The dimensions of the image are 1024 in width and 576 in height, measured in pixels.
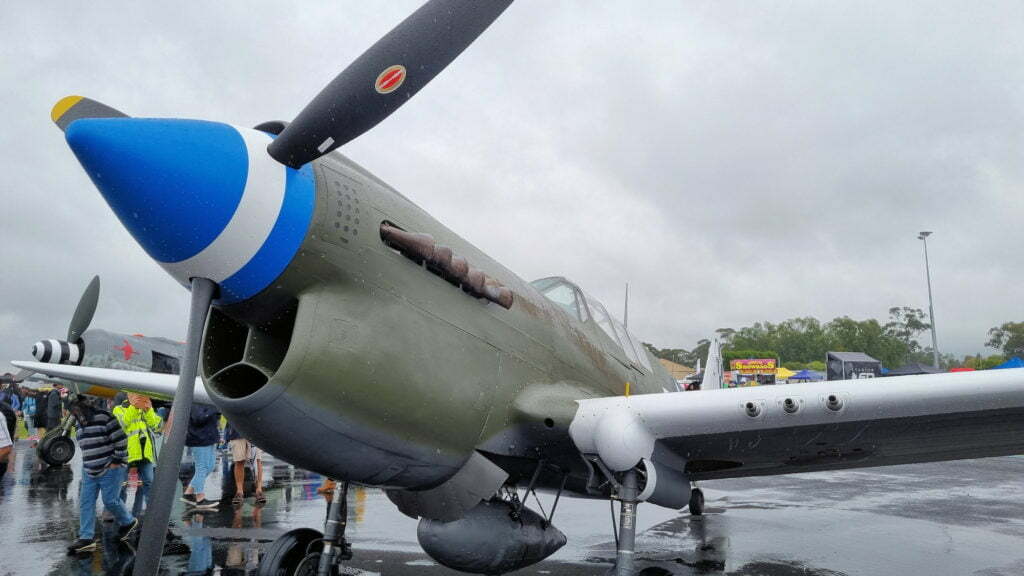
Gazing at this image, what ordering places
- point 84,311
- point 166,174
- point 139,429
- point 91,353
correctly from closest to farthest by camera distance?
point 166,174
point 139,429
point 84,311
point 91,353

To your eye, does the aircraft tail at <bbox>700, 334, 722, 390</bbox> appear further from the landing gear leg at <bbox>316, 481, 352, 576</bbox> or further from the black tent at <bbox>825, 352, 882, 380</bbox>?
the black tent at <bbox>825, 352, 882, 380</bbox>

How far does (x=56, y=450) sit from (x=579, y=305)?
12615 mm

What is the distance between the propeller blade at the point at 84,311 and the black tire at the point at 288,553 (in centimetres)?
879

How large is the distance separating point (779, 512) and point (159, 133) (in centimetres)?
963

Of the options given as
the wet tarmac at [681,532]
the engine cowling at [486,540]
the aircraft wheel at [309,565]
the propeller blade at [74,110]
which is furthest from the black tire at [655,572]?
the propeller blade at [74,110]

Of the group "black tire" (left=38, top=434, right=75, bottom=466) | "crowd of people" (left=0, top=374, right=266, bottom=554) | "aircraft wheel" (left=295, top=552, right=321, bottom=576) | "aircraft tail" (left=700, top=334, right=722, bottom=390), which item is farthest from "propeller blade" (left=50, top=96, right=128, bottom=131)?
"black tire" (left=38, top=434, right=75, bottom=466)

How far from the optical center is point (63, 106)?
320 centimetres

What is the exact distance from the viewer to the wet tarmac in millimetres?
6012

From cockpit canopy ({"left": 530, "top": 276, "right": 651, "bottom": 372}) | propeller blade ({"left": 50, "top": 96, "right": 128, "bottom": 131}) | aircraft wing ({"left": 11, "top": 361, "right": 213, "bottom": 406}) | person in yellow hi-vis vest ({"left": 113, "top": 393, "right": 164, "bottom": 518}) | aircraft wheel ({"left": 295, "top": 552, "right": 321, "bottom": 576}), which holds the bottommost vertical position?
aircraft wheel ({"left": 295, "top": 552, "right": 321, "bottom": 576})

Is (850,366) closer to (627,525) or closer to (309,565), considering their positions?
(627,525)

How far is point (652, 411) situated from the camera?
4105 millimetres

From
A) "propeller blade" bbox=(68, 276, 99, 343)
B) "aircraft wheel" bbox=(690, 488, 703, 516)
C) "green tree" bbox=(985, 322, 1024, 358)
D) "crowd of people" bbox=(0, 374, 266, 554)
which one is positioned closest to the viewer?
"crowd of people" bbox=(0, 374, 266, 554)

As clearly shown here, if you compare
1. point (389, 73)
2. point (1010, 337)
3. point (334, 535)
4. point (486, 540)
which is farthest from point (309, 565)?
point (1010, 337)

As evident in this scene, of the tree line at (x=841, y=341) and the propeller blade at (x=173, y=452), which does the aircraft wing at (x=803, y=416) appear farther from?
the tree line at (x=841, y=341)
